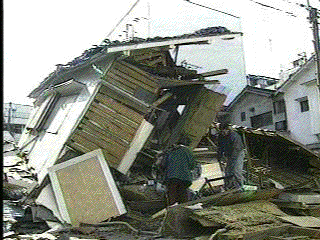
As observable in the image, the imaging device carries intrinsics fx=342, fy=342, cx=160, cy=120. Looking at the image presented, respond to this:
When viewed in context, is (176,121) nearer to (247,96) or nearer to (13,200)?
(13,200)

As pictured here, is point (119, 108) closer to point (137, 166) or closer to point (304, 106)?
point (137, 166)

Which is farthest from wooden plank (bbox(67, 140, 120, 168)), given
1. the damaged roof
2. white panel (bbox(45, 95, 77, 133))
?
the damaged roof

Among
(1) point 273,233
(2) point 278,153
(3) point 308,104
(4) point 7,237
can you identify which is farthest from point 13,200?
(3) point 308,104

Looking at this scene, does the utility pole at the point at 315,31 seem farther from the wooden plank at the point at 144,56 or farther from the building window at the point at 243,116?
the building window at the point at 243,116

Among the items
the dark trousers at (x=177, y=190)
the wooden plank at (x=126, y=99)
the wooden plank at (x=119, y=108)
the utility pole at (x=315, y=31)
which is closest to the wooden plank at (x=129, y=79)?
the wooden plank at (x=126, y=99)

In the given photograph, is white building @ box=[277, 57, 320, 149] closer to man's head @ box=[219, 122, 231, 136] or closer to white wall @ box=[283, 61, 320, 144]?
white wall @ box=[283, 61, 320, 144]

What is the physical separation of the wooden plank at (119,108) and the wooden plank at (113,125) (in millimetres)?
280

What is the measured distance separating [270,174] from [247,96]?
731 inches

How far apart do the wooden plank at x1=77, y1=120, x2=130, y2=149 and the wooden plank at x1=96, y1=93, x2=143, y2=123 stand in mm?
620

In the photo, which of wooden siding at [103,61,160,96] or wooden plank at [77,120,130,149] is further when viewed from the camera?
wooden siding at [103,61,160,96]

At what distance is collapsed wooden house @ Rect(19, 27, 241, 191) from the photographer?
8.54 metres

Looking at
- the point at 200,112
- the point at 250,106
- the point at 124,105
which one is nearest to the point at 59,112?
the point at 124,105

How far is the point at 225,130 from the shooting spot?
9.06 meters

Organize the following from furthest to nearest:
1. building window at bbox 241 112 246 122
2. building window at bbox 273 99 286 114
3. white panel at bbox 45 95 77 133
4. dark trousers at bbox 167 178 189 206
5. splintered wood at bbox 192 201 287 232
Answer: building window at bbox 241 112 246 122, building window at bbox 273 99 286 114, white panel at bbox 45 95 77 133, dark trousers at bbox 167 178 189 206, splintered wood at bbox 192 201 287 232
